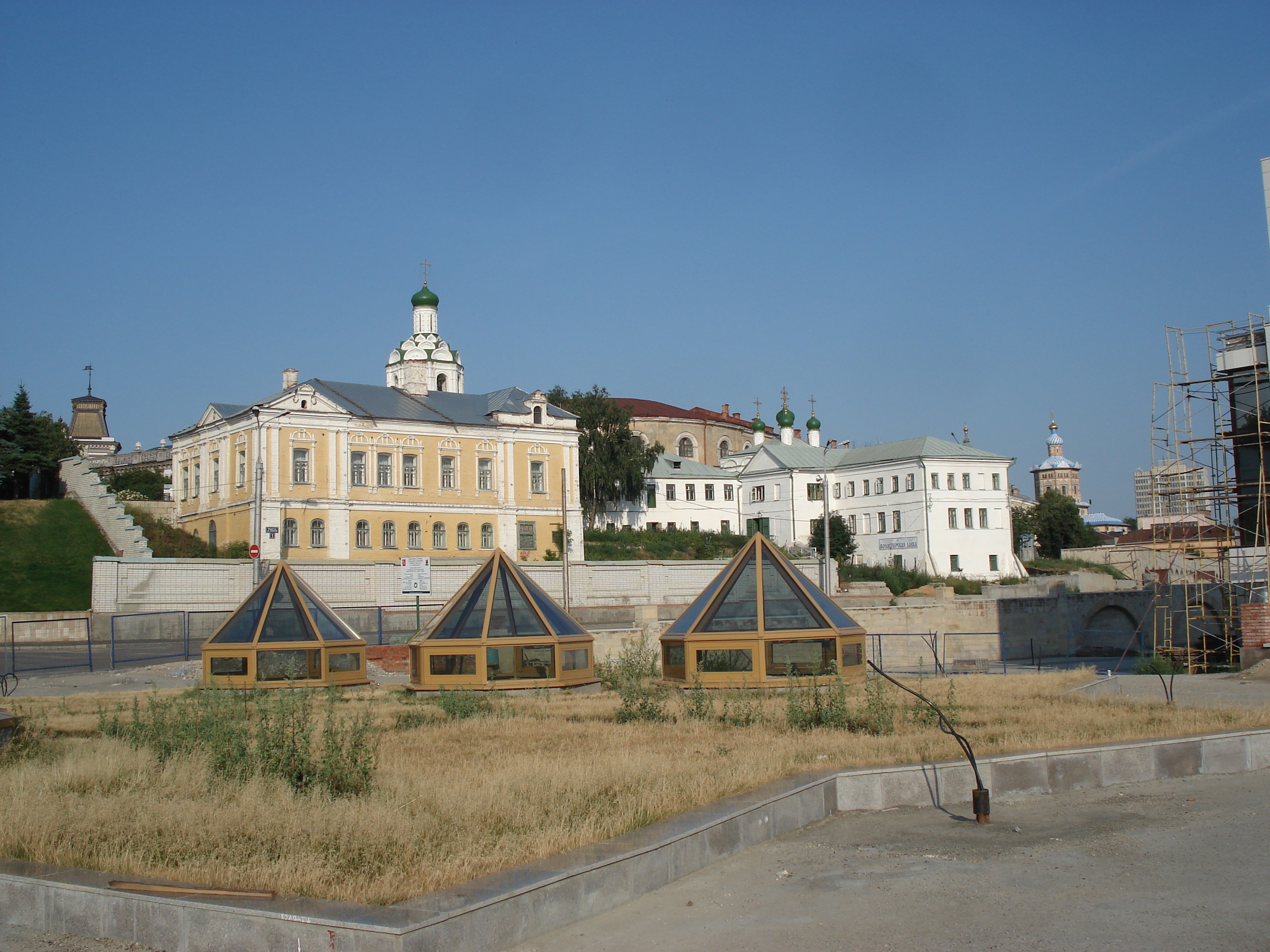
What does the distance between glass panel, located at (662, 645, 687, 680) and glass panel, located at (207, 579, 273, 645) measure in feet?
24.4

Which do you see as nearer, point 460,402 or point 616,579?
point 616,579

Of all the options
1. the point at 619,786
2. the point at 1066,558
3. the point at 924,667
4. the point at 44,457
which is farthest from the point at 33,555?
the point at 1066,558

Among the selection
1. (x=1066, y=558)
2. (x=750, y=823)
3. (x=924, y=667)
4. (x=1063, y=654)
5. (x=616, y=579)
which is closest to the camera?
(x=750, y=823)

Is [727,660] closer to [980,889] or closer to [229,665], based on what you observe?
[229,665]

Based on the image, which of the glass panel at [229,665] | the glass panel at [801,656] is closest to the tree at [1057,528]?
the glass panel at [801,656]

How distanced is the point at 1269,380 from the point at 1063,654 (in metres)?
17.5

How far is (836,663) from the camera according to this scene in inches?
685

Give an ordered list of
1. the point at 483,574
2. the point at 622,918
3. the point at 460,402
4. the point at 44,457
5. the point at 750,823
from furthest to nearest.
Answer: the point at 460,402, the point at 44,457, the point at 483,574, the point at 750,823, the point at 622,918

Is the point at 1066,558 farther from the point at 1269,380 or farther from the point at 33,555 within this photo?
the point at 33,555

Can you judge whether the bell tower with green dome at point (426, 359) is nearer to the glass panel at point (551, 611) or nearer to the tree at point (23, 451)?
the tree at point (23, 451)

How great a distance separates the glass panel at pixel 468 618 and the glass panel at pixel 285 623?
101 inches

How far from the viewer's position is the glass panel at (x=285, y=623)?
20.3 m

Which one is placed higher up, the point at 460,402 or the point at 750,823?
the point at 460,402

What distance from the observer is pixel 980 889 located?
6.98 metres
